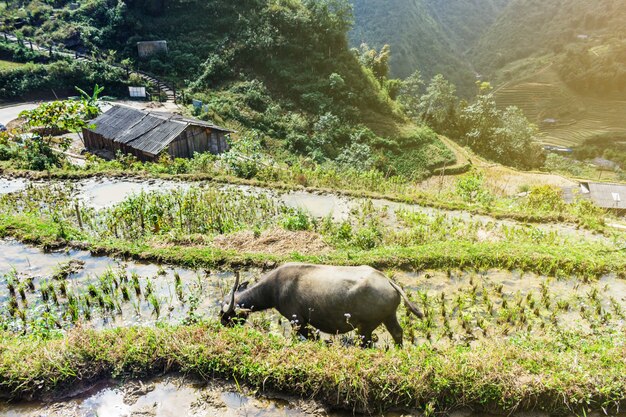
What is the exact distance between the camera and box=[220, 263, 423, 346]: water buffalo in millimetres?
5688

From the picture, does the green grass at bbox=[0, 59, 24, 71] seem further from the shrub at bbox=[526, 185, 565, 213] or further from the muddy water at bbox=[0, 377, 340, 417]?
the shrub at bbox=[526, 185, 565, 213]

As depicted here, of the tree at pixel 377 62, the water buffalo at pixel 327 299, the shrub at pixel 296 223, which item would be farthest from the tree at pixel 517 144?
the water buffalo at pixel 327 299

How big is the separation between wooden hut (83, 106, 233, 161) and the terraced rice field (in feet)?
209

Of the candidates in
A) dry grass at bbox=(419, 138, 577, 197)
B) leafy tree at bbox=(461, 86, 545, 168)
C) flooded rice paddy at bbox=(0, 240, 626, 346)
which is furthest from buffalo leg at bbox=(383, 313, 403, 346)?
leafy tree at bbox=(461, 86, 545, 168)

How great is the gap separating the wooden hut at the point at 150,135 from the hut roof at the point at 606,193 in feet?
85.8

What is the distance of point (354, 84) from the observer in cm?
4119

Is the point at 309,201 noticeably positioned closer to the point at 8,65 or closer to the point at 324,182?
the point at 324,182

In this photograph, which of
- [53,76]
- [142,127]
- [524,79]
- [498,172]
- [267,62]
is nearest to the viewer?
[142,127]

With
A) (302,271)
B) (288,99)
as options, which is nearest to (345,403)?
(302,271)

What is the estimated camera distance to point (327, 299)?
19.1ft

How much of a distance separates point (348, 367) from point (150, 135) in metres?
18.4

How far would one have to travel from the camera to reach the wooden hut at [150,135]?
65.4ft

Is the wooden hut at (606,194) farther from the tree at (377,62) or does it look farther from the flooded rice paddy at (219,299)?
the tree at (377,62)

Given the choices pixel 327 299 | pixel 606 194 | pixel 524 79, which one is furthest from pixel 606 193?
pixel 524 79
